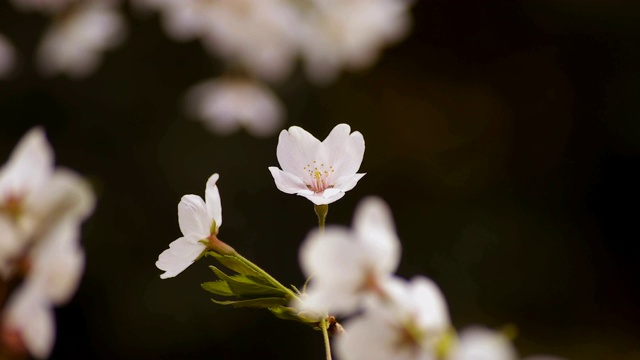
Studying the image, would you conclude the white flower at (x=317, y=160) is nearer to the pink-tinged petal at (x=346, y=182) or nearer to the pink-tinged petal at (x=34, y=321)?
the pink-tinged petal at (x=346, y=182)

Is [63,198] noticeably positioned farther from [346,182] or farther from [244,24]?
[244,24]

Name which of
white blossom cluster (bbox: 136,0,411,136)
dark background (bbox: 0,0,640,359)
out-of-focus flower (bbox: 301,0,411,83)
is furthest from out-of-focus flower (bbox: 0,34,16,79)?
out-of-focus flower (bbox: 301,0,411,83)

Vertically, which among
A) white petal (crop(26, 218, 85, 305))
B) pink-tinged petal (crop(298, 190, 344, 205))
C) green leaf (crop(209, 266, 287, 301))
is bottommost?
white petal (crop(26, 218, 85, 305))

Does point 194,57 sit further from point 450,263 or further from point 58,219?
point 58,219

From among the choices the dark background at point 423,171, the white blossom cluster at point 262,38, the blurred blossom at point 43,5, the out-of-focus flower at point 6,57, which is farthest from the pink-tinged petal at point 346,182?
the out-of-focus flower at point 6,57

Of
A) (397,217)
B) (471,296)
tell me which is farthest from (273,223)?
(471,296)

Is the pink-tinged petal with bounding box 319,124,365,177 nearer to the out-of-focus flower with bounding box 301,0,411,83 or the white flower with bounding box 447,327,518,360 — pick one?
the white flower with bounding box 447,327,518,360
